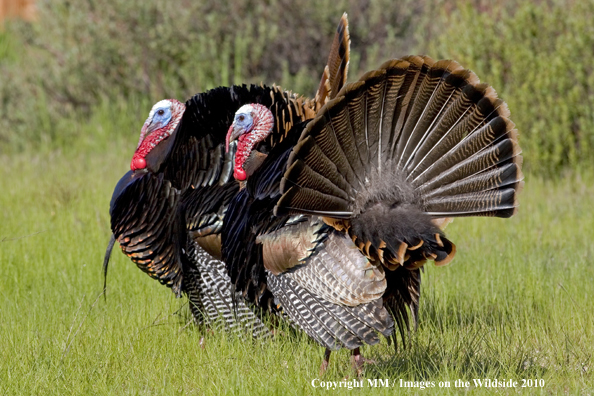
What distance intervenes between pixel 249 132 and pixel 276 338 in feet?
3.78

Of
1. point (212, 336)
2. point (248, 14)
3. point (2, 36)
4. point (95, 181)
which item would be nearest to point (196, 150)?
point (212, 336)

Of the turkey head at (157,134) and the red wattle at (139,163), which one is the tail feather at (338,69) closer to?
the turkey head at (157,134)

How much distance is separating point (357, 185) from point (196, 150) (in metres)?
1.37

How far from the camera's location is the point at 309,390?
3.57 m

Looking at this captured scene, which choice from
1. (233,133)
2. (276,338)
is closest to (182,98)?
(233,133)

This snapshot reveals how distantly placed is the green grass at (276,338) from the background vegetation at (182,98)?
0.02 meters

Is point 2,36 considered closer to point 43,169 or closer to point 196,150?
point 43,169

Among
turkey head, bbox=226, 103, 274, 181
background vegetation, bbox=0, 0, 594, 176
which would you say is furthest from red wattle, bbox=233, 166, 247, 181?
background vegetation, bbox=0, 0, 594, 176

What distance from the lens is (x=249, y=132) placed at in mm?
4273

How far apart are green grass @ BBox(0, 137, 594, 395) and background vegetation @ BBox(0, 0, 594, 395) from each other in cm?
2

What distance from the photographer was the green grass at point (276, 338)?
374 centimetres

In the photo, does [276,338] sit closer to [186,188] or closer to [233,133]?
[186,188]

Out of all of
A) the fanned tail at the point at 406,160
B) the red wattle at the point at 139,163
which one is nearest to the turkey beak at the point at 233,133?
the red wattle at the point at 139,163

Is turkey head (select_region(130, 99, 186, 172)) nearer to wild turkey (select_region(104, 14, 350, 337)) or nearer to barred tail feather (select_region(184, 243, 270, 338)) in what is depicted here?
wild turkey (select_region(104, 14, 350, 337))
